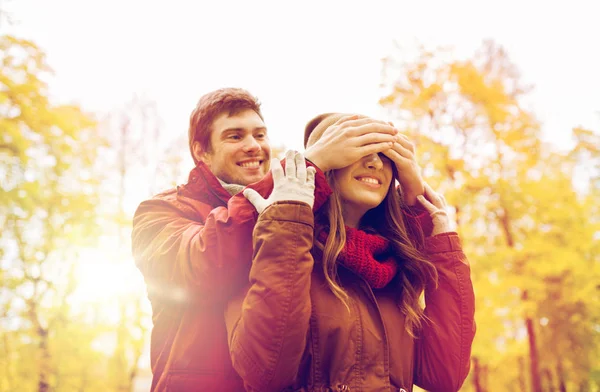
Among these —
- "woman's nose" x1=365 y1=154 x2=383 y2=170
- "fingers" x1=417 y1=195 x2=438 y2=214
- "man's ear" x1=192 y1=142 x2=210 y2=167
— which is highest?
"man's ear" x1=192 y1=142 x2=210 y2=167

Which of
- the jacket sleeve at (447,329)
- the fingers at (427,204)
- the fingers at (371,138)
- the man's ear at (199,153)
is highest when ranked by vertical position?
the man's ear at (199,153)

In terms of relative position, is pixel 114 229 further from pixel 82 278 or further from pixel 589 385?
pixel 589 385

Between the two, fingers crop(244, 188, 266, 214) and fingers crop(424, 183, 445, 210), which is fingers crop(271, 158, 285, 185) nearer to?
fingers crop(244, 188, 266, 214)

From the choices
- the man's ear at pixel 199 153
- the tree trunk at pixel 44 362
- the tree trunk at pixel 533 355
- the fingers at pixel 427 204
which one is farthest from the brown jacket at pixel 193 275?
the tree trunk at pixel 533 355

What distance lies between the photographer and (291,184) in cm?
179

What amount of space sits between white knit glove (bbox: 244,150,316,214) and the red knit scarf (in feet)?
1.05

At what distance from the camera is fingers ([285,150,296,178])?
1842mm

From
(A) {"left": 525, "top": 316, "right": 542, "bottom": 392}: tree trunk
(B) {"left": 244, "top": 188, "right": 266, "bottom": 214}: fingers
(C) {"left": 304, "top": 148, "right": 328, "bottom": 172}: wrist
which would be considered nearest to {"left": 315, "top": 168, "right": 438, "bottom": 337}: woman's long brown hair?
(C) {"left": 304, "top": 148, "right": 328, "bottom": 172}: wrist

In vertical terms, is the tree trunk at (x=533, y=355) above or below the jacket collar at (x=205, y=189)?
below

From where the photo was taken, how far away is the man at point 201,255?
6.10 ft

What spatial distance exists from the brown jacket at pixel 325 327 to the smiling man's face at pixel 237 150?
939 mm

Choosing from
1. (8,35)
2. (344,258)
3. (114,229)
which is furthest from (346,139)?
(114,229)

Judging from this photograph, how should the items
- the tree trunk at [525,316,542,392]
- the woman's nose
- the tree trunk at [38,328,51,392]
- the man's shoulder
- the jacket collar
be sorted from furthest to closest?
the tree trunk at [525,316,542,392] → the tree trunk at [38,328,51,392] → the jacket collar → the man's shoulder → the woman's nose

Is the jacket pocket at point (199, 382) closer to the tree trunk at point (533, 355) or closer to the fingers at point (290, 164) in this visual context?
the fingers at point (290, 164)
